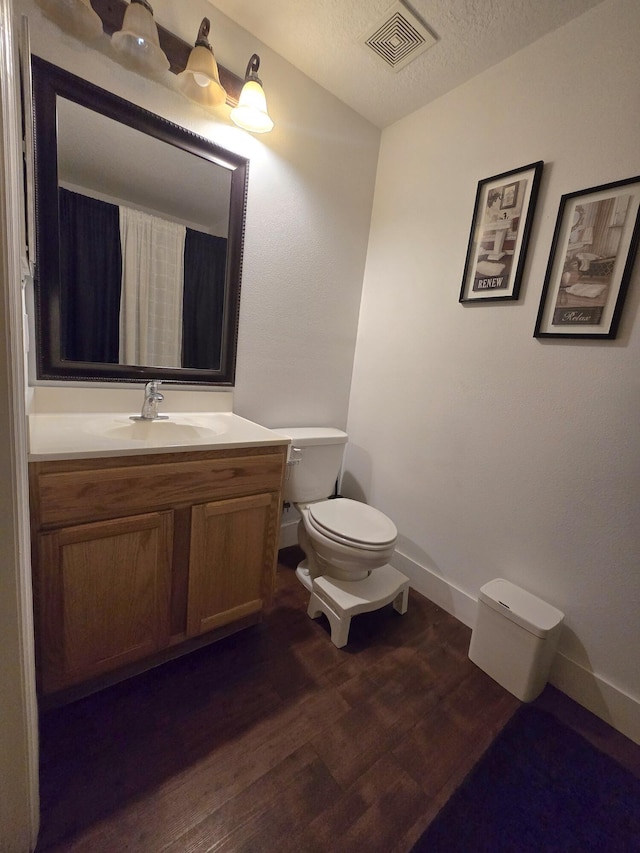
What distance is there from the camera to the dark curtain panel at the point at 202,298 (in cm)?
148

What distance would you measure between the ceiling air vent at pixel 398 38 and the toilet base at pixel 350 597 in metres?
2.24

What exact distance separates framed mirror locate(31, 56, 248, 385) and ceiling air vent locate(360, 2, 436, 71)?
0.70m

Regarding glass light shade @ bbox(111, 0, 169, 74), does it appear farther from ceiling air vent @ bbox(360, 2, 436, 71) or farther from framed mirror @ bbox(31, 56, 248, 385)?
ceiling air vent @ bbox(360, 2, 436, 71)

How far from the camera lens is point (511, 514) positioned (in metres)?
1.46

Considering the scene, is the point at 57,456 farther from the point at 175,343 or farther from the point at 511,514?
the point at 511,514

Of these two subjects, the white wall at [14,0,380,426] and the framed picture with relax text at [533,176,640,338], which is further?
the white wall at [14,0,380,426]

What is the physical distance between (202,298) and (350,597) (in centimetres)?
145

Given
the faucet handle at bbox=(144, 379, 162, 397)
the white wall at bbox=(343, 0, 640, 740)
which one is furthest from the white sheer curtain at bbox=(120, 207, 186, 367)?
the white wall at bbox=(343, 0, 640, 740)

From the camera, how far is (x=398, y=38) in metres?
1.37

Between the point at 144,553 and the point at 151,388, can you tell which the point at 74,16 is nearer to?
the point at 151,388

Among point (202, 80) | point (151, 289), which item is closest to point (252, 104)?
point (202, 80)

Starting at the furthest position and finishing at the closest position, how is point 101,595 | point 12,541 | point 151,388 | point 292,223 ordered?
1. point 292,223
2. point 151,388
3. point 101,595
4. point 12,541

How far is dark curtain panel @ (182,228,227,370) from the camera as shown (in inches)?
58.3

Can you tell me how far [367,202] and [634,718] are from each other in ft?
8.26
